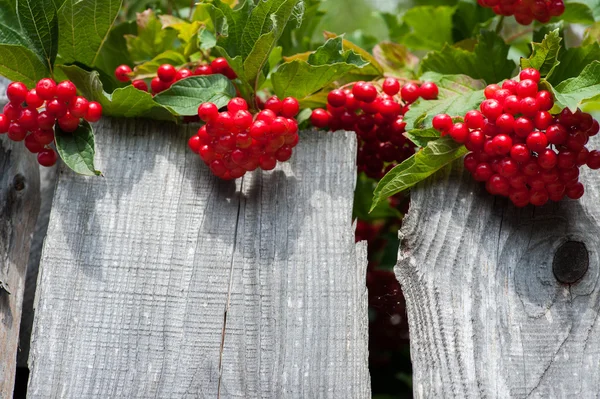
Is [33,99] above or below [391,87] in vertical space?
below

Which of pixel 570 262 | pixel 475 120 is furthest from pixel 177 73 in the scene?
pixel 570 262

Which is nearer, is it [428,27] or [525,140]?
[525,140]

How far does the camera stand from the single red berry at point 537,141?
3.90 ft

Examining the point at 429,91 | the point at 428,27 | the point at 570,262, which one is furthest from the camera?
the point at 428,27

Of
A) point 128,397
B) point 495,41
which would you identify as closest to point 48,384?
point 128,397

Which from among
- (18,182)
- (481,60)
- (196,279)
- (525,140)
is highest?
(481,60)

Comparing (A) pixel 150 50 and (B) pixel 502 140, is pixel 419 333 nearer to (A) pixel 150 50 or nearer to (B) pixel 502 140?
(B) pixel 502 140

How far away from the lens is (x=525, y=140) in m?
1.22

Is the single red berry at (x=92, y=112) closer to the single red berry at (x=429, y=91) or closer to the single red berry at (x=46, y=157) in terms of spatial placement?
the single red berry at (x=46, y=157)

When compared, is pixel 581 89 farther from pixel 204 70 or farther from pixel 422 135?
pixel 204 70

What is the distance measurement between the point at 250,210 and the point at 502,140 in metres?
0.47

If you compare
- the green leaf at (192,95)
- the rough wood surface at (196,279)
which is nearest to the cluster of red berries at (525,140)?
the rough wood surface at (196,279)

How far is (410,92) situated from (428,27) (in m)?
0.47

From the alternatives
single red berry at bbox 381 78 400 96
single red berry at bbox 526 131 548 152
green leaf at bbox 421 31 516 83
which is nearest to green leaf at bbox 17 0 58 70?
single red berry at bbox 381 78 400 96
